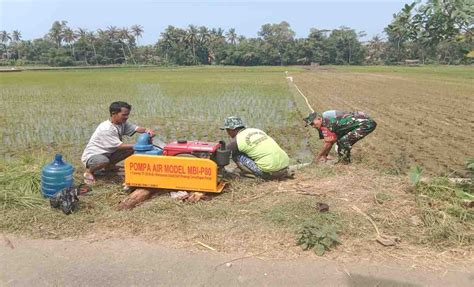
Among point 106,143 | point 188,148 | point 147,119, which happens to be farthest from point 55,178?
point 147,119

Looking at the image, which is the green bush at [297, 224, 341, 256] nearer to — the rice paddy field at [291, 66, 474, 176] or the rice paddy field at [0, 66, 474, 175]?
the rice paddy field at [291, 66, 474, 176]

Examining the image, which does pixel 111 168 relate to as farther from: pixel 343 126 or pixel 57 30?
pixel 57 30

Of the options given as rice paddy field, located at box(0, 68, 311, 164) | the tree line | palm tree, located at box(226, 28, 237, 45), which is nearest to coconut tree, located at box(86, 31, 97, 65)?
the tree line

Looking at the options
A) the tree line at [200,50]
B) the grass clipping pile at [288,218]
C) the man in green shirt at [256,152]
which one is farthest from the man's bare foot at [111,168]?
the tree line at [200,50]

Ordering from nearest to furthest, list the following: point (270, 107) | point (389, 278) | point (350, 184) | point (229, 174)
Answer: point (389, 278)
point (350, 184)
point (229, 174)
point (270, 107)

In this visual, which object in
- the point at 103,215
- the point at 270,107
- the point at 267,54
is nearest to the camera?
the point at 103,215

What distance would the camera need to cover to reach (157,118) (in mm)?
12016

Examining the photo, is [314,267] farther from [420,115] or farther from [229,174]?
[420,115]

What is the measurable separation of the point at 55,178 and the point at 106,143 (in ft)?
3.01

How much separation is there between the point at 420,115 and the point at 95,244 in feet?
35.5

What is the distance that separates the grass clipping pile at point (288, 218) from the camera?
3.19 m

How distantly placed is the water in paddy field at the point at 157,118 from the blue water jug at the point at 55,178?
3959 mm

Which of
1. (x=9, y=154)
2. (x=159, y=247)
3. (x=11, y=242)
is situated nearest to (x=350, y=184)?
(x=159, y=247)

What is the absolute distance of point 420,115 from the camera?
1189 centimetres
